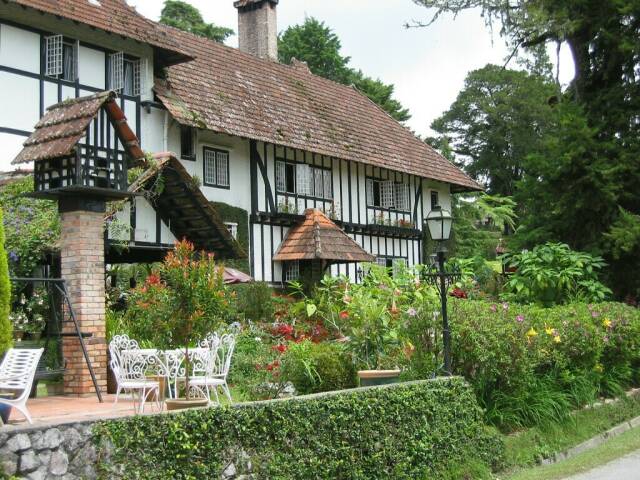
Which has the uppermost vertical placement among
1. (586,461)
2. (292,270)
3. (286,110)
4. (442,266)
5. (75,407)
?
(286,110)

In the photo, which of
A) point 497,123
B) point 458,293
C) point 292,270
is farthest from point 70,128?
point 497,123

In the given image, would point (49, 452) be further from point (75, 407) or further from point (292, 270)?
point (292, 270)

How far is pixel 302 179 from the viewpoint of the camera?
986 inches

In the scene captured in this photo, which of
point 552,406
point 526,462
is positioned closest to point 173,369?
point 526,462

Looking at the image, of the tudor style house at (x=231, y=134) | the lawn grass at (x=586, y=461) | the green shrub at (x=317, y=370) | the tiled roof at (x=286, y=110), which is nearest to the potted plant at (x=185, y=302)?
the green shrub at (x=317, y=370)

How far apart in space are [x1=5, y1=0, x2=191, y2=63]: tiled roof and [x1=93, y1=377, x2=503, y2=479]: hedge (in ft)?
40.6

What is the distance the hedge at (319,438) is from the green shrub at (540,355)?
75 centimetres

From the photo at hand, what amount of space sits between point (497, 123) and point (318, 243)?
29.7 metres

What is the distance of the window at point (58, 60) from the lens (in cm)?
1798

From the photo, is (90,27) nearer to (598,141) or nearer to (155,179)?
(155,179)

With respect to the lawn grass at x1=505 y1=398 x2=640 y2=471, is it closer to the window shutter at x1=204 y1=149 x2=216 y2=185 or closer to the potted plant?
the potted plant

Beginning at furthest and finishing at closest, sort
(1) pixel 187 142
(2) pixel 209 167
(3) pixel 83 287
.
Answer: (2) pixel 209 167, (1) pixel 187 142, (3) pixel 83 287

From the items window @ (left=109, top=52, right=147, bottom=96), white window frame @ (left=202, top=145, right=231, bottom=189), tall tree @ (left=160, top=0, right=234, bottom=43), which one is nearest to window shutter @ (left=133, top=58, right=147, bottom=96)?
window @ (left=109, top=52, right=147, bottom=96)

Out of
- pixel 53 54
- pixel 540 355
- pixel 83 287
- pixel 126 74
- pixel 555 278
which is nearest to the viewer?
pixel 83 287
